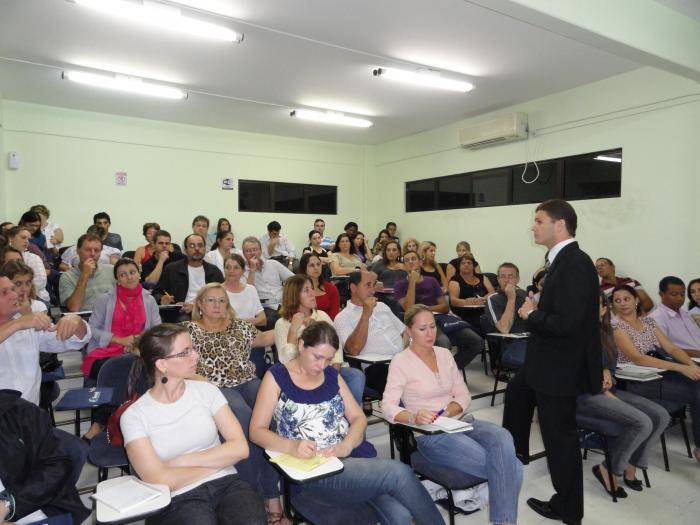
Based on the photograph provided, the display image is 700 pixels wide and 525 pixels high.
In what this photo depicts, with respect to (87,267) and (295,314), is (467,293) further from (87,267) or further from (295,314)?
(87,267)

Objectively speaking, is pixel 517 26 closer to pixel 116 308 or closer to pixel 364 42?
pixel 364 42

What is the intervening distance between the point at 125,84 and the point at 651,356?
617 centimetres

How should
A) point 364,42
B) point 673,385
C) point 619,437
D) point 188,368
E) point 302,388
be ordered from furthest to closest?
point 364,42 → point 673,385 → point 619,437 → point 302,388 → point 188,368

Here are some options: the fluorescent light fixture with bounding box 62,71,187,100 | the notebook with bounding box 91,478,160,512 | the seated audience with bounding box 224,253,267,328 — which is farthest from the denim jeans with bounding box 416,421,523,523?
the fluorescent light fixture with bounding box 62,71,187,100

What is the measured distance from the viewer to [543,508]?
2.58 metres

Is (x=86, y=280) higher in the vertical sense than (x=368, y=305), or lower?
higher

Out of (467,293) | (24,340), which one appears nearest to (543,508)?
(24,340)

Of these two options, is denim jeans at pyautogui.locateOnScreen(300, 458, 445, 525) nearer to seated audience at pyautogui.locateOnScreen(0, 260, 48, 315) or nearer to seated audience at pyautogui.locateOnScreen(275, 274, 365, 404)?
seated audience at pyautogui.locateOnScreen(275, 274, 365, 404)

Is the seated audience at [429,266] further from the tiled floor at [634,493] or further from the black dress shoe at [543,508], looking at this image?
the black dress shoe at [543,508]

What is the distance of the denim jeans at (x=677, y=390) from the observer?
10.5ft

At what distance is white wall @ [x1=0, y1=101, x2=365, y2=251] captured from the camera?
23.7 feet

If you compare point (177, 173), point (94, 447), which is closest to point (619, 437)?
point (94, 447)

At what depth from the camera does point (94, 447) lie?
2.19 meters

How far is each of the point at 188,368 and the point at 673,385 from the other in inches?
124
